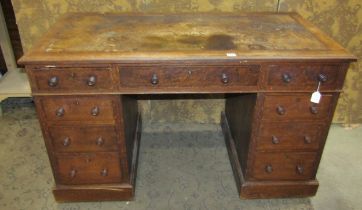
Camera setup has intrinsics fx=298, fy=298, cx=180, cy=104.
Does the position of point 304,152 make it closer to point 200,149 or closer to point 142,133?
point 200,149

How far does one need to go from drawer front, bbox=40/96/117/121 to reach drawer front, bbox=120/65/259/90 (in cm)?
15

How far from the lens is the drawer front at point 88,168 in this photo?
1.57 m

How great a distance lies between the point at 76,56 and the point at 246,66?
0.74m

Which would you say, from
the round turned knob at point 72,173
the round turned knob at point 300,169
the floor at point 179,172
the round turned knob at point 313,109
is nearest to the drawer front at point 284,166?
the round turned knob at point 300,169

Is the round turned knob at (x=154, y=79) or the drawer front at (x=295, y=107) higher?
the round turned knob at (x=154, y=79)

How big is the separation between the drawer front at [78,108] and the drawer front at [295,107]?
759 millimetres

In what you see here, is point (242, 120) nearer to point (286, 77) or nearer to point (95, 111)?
point (286, 77)

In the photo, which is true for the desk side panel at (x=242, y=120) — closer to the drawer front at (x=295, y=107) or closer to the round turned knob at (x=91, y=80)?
the drawer front at (x=295, y=107)

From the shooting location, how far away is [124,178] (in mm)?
1655

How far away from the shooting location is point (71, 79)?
52.4 inches

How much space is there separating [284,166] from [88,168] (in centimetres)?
107

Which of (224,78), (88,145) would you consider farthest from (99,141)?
(224,78)

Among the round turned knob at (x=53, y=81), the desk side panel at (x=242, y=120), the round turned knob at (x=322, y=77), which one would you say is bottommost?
the desk side panel at (x=242, y=120)

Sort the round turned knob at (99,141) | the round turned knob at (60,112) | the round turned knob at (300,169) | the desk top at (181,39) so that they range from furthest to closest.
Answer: the round turned knob at (300,169) < the round turned knob at (99,141) < the round turned knob at (60,112) < the desk top at (181,39)
